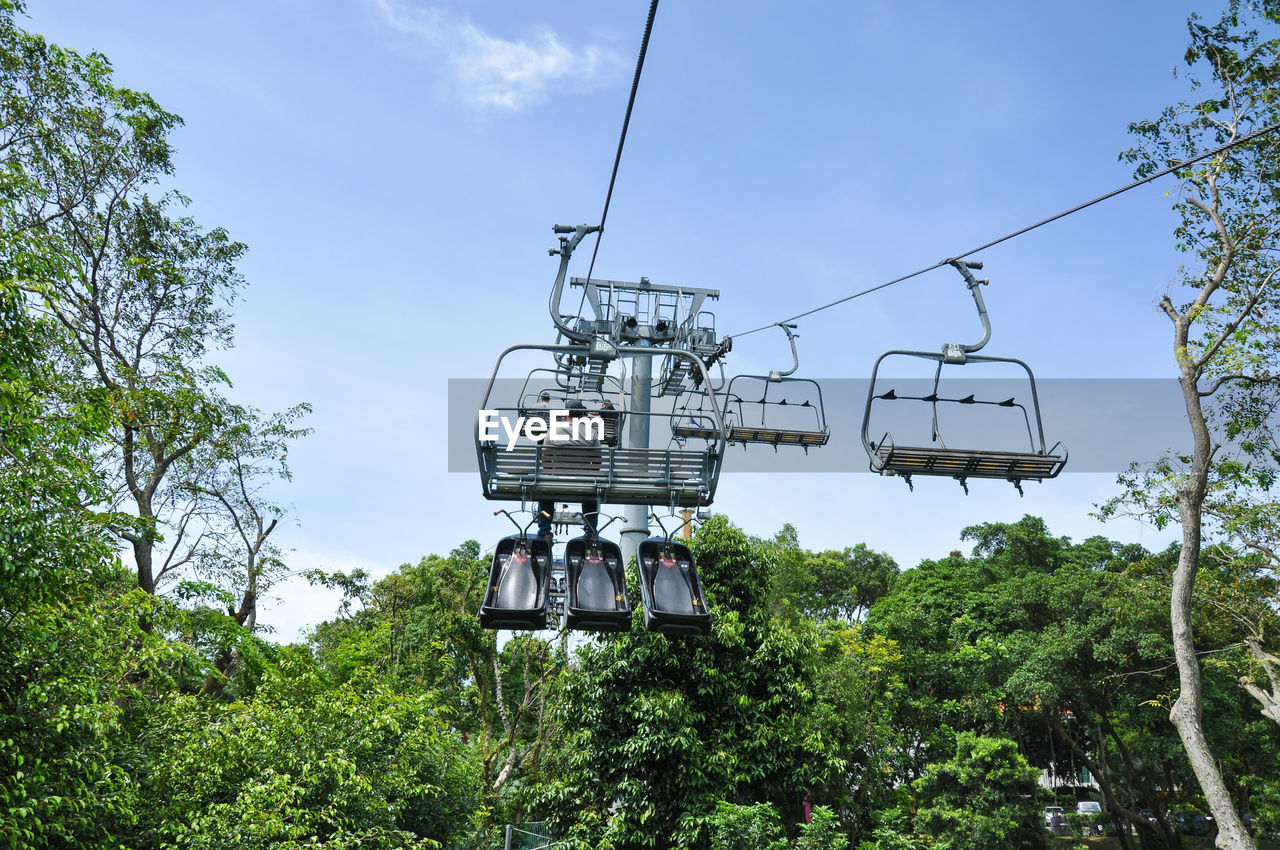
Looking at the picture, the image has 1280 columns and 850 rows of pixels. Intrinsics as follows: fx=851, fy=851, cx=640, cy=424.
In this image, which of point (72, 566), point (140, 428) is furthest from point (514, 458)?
point (140, 428)

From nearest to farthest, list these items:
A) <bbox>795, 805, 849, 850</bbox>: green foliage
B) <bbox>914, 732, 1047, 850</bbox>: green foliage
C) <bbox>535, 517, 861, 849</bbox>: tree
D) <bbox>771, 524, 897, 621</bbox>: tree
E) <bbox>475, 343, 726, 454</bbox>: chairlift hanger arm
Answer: <bbox>475, 343, 726, 454</bbox>: chairlift hanger arm < <bbox>795, 805, 849, 850</bbox>: green foliage < <bbox>535, 517, 861, 849</bbox>: tree < <bbox>914, 732, 1047, 850</bbox>: green foliage < <bbox>771, 524, 897, 621</bbox>: tree

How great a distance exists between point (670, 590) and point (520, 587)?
124cm

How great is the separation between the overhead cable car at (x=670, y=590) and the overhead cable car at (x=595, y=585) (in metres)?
0.21

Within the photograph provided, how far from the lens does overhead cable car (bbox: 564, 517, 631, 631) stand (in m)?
6.95

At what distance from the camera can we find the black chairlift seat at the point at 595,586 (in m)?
6.95

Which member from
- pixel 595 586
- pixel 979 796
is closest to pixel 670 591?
pixel 595 586

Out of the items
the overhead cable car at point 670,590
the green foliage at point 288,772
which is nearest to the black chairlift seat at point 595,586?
the overhead cable car at point 670,590

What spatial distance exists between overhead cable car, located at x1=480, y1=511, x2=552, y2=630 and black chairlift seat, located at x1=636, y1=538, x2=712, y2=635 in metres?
0.83

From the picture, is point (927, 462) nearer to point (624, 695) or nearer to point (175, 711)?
point (624, 695)

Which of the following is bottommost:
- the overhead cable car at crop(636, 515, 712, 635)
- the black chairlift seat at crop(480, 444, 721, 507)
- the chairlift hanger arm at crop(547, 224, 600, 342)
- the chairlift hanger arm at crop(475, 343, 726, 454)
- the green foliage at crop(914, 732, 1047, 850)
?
the green foliage at crop(914, 732, 1047, 850)

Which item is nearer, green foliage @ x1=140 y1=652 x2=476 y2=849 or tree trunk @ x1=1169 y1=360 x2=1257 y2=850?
green foliage @ x1=140 y1=652 x2=476 y2=849

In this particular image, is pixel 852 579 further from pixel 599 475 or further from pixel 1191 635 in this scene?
pixel 599 475

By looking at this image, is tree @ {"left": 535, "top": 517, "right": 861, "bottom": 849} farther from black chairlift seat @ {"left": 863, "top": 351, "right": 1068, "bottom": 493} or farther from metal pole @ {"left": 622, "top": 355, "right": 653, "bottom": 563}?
black chairlift seat @ {"left": 863, "top": 351, "right": 1068, "bottom": 493}

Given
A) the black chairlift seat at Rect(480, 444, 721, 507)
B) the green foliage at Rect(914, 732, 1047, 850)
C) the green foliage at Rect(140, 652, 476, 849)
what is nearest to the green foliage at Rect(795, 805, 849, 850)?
the green foliage at Rect(140, 652, 476, 849)
